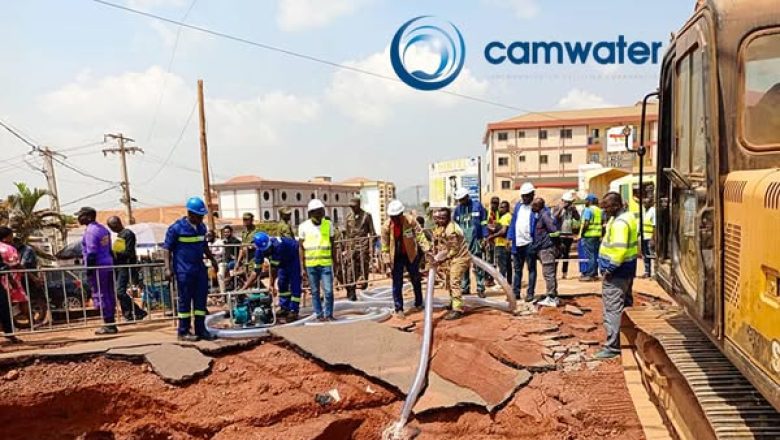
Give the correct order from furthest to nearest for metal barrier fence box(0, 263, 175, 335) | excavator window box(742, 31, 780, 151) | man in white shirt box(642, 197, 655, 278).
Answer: man in white shirt box(642, 197, 655, 278) → metal barrier fence box(0, 263, 175, 335) → excavator window box(742, 31, 780, 151)

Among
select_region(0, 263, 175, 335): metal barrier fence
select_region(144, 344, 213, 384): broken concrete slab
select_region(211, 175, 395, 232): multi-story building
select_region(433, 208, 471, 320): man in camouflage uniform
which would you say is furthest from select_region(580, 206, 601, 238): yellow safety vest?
select_region(211, 175, 395, 232): multi-story building

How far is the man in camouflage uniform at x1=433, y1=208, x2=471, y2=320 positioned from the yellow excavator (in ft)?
12.1

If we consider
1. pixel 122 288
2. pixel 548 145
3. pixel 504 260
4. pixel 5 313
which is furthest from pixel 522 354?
pixel 548 145

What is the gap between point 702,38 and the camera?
2936mm

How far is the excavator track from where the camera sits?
2731 mm

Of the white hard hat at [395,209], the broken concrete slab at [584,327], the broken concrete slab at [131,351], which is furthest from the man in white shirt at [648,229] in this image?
the broken concrete slab at [131,351]

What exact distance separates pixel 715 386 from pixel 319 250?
4788 millimetres

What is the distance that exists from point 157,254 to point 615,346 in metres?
8.82

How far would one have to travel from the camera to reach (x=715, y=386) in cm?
320

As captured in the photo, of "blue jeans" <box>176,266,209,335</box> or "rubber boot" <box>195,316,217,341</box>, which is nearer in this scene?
"blue jeans" <box>176,266,209,335</box>

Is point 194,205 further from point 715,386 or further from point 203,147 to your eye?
point 203,147

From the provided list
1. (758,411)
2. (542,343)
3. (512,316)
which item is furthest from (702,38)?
(512,316)

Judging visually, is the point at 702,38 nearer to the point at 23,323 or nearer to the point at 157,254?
the point at 23,323

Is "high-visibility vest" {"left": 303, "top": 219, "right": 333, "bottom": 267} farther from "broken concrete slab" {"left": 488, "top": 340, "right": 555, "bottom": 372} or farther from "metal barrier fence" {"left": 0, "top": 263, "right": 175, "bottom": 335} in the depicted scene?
"broken concrete slab" {"left": 488, "top": 340, "right": 555, "bottom": 372}
